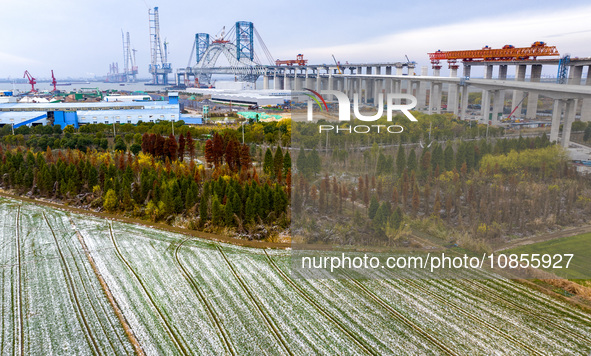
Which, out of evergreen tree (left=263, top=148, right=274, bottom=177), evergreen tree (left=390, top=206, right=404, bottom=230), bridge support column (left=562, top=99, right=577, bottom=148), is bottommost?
evergreen tree (left=390, top=206, right=404, bottom=230)

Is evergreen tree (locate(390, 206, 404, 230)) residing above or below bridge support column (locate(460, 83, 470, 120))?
below

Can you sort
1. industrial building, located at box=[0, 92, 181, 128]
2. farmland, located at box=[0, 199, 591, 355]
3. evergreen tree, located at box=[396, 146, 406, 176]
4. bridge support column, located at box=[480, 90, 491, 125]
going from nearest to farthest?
farmland, located at box=[0, 199, 591, 355], evergreen tree, located at box=[396, 146, 406, 176], bridge support column, located at box=[480, 90, 491, 125], industrial building, located at box=[0, 92, 181, 128]

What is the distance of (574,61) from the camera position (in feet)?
31.5

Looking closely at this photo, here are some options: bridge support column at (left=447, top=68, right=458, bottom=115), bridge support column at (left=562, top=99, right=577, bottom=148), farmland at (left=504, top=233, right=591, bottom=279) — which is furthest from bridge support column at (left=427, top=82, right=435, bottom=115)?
farmland at (left=504, top=233, right=591, bottom=279)

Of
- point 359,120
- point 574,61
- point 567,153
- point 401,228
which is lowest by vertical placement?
point 401,228

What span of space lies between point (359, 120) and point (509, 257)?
10.3 feet

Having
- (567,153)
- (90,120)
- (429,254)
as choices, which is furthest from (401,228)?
(90,120)

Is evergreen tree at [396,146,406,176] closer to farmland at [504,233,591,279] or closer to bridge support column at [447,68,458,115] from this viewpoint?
farmland at [504,233,591,279]

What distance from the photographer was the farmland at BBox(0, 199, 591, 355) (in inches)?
185

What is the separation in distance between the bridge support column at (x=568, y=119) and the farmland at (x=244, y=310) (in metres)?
3.34

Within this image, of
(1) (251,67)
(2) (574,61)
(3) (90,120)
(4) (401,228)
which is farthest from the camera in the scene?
(1) (251,67)

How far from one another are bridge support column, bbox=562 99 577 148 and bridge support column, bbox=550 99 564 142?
110 millimetres

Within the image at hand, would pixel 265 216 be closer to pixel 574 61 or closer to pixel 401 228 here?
pixel 401 228

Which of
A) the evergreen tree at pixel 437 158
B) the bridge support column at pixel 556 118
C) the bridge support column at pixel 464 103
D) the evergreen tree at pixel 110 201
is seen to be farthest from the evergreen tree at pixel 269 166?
the bridge support column at pixel 556 118
